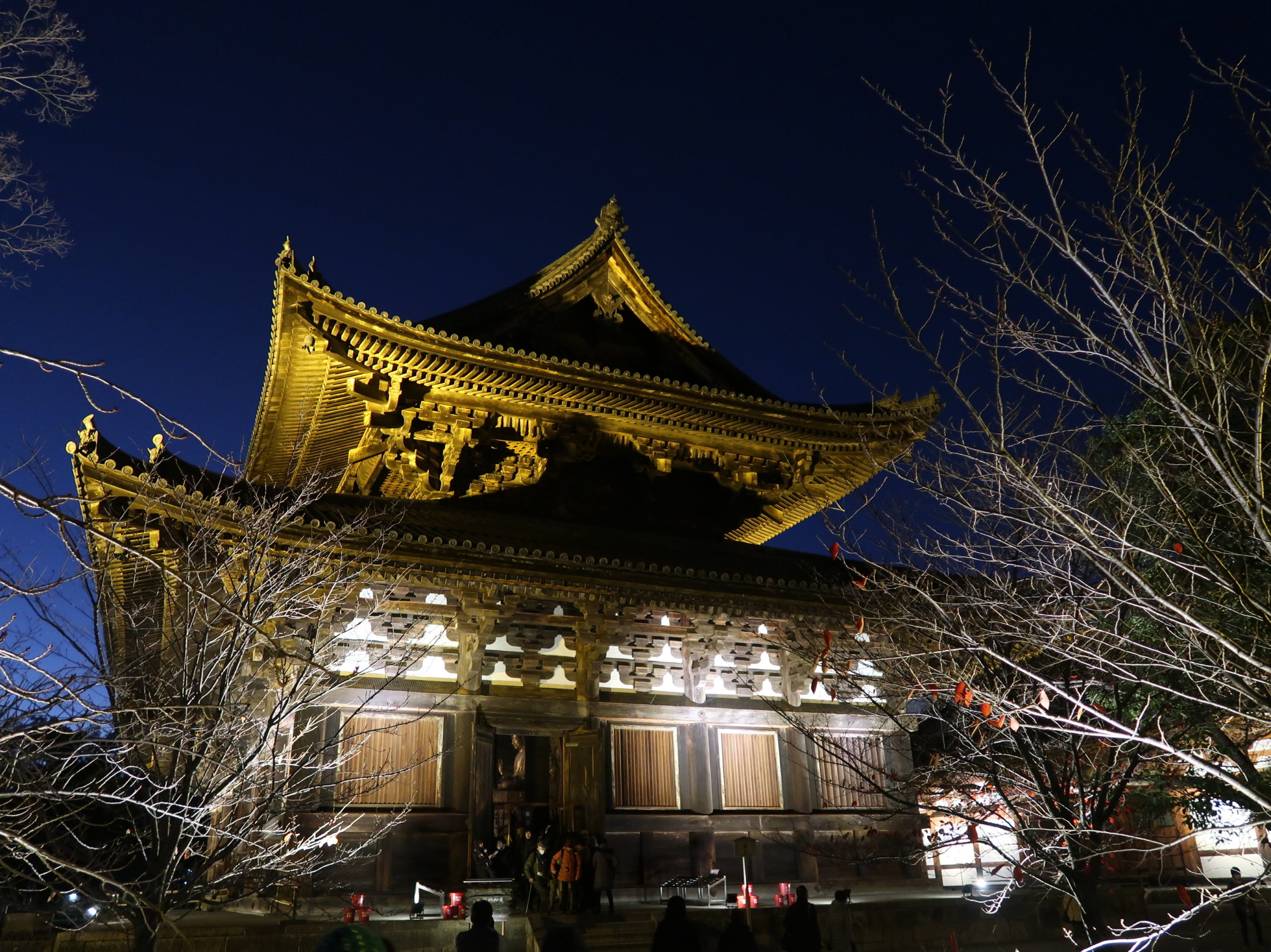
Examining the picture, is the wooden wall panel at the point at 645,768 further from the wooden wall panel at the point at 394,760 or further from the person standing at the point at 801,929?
the person standing at the point at 801,929

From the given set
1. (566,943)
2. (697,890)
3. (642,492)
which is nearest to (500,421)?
(642,492)

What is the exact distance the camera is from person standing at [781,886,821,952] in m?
9.34

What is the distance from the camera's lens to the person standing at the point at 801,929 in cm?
934

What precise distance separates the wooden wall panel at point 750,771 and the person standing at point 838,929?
2841mm

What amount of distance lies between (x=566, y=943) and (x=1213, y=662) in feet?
15.5

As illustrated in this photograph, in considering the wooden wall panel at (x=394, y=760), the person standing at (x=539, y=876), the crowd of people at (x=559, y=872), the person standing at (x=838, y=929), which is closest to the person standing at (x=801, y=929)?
the person standing at (x=838, y=929)

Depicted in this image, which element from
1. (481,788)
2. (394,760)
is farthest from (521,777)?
(394,760)

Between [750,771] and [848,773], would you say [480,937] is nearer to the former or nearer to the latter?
[750,771]

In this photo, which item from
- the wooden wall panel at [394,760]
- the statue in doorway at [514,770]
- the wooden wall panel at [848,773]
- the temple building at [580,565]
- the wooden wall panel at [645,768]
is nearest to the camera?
the wooden wall panel at [394,760]

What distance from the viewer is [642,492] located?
1730 cm

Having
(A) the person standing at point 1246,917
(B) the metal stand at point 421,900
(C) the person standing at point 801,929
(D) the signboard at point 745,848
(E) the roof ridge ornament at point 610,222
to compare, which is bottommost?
(A) the person standing at point 1246,917

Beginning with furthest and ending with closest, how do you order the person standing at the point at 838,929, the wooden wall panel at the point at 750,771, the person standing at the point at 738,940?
the wooden wall panel at the point at 750,771
the person standing at the point at 838,929
the person standing at the point at 738,940

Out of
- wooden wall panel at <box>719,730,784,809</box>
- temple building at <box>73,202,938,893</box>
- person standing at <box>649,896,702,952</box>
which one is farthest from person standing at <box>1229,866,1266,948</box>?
person standing at <box>649,896,702,952</box>

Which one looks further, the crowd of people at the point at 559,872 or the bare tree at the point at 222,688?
the crowd of people at the point at 559,872
